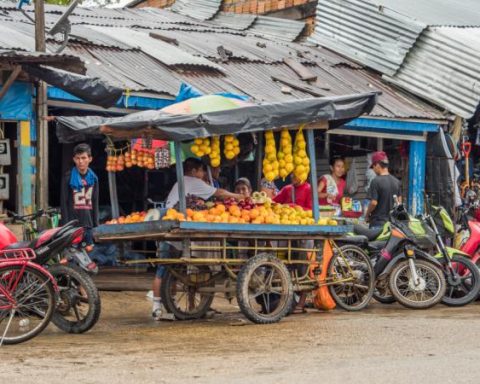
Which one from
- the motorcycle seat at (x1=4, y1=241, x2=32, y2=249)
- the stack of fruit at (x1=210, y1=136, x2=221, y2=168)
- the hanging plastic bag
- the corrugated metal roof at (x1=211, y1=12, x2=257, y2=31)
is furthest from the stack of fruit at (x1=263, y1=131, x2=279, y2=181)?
the corrugated metal roof at (x1=211, y1=12, x2=257, y2=31)

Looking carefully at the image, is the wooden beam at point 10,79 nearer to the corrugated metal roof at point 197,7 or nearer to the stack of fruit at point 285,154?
the stack of fruit at point 285,154

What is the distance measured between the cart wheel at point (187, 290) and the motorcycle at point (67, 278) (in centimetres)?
125

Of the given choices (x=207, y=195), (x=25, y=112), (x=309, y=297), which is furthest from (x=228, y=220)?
(x=25, y=112)

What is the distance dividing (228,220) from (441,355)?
110 inches

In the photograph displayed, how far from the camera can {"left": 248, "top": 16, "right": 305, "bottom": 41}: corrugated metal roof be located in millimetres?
19469

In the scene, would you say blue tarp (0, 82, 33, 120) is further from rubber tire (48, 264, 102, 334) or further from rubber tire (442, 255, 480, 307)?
rubber tire (442, 255, 480, 307)

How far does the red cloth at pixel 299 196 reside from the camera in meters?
11.3

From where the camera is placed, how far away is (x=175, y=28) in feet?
58.1

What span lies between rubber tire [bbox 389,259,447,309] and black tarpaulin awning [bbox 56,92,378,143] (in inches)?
81.5

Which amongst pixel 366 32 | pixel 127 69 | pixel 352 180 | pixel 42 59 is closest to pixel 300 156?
pixel 42 59

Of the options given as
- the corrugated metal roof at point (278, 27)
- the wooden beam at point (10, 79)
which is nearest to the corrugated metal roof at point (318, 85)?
the corrugated metal roof at point (278, 27)

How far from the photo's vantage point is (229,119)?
30.5 ft

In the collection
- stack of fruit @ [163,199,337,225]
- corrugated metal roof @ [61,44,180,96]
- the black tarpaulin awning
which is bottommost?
stack of fruit @ [163,199,337,225]

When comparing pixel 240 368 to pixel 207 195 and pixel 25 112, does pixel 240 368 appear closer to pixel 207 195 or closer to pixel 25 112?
pixel 207 195
